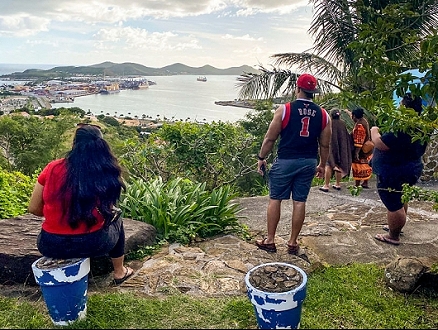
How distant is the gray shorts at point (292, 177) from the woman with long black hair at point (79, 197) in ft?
5.41

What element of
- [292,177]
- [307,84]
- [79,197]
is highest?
[307,84]

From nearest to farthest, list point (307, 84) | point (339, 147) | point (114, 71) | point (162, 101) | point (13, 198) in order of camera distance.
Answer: point (307, 84), point (13, 198), point (339, 147), point (162, 101), point (114, 71)

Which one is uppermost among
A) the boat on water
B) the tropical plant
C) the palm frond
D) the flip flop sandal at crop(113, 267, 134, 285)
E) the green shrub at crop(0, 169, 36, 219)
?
the palm frond

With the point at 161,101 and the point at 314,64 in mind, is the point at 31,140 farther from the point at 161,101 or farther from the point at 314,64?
the point at 314,64

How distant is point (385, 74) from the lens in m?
2.73

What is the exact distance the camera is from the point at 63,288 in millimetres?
2844

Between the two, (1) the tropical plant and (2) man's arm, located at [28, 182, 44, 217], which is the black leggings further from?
(1) the tropical plant

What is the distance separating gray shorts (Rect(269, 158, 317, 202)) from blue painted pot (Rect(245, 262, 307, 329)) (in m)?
1.58

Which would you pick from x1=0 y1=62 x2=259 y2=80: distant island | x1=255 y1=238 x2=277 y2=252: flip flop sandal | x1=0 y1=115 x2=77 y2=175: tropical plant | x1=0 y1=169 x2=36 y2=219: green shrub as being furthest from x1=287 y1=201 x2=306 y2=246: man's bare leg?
x1=0 y1=62 x2=259 y2=80: distant island

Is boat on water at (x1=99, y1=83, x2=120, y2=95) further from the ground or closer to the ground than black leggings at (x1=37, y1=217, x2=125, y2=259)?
further from the ground

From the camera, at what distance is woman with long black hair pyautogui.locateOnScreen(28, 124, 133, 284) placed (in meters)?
2.93

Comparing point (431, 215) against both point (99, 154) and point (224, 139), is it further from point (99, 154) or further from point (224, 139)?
point (99, 154)

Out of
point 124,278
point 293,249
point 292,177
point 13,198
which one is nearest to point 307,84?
Answer: point 292,177

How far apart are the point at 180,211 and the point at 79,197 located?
209cm
